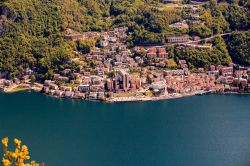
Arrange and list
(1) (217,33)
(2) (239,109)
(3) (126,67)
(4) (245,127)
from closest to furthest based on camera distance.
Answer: (4) (245,127), (2) (239,109), (3) (126,67), (1) (217,33)

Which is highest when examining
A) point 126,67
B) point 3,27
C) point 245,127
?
point 3,27

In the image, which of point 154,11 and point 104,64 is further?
point 154,11

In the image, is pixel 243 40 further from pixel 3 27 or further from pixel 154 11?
pixel 3 27

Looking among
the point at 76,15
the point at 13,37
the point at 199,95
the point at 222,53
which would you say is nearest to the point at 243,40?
the point at 222,53

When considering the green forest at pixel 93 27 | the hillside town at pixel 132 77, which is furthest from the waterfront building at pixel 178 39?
the green forest at pixel 93 27

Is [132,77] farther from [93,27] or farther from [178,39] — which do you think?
[93,27]

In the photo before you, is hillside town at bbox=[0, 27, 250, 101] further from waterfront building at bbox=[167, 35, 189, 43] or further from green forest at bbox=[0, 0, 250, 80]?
green forest at bbox=[0, 0, 250, 80]

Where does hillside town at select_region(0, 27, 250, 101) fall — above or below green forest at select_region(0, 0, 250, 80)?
below

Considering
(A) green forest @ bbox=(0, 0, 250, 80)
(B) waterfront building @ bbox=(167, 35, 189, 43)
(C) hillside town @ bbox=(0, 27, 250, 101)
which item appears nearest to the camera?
(C) hillside town @ bbox=(0, 27, 250, 101)

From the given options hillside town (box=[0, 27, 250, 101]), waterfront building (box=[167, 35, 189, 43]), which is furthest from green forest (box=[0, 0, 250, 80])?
hillside town (box=[0, 27, 250, 101])
